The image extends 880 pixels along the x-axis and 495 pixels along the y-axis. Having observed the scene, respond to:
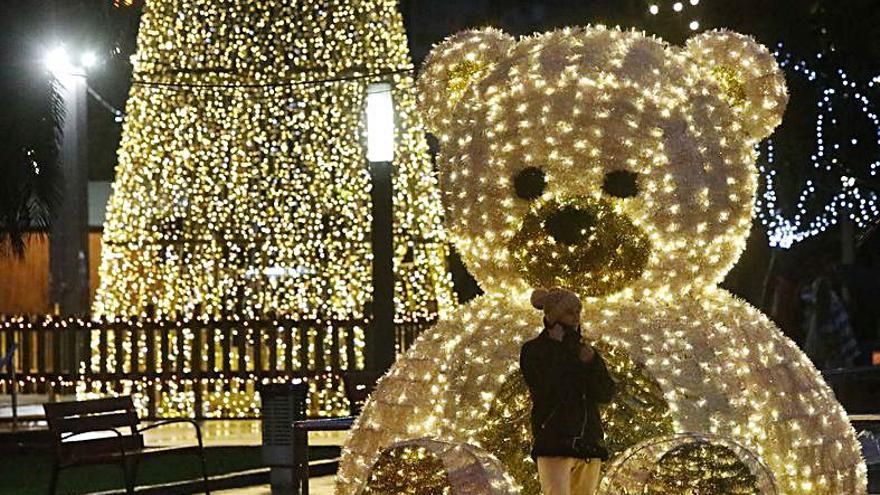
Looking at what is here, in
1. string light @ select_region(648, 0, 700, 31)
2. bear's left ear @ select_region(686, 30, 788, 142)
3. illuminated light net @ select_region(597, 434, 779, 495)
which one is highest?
string light @ select_region(648, 0, 700, 31)

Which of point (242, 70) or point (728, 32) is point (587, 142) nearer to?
point (728, 32)

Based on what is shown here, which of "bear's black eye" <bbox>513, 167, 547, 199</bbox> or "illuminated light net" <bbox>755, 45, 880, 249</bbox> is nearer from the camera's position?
"bear's black eye" <bbox>513, 167, 547, 199</bbox>

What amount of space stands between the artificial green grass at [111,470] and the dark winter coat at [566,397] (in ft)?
20.8

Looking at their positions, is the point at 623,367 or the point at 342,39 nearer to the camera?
the point at 623,367

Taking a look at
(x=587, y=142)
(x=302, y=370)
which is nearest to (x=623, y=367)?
(x=587, y=142)

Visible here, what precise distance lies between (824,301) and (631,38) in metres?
9.88

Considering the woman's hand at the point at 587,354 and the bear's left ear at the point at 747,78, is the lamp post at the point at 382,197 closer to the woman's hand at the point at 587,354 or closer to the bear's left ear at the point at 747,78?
the bear's left ear at the point at 747,78

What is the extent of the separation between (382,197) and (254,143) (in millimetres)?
2616

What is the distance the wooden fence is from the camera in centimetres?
1812

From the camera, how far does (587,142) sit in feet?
28.1

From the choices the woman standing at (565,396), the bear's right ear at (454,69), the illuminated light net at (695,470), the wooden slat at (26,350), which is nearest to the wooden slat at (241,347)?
the wooden slat at (26,350)

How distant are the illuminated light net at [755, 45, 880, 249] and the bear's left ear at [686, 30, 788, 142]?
9688 mm

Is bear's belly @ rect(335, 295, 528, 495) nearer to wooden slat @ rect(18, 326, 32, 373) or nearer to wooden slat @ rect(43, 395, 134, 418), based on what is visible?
wooden slat @ rect(43, 395, 134, 418)

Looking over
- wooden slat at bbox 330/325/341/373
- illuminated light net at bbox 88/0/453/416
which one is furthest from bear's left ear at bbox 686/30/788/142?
wooden slat at bbox 330/325/341/373
